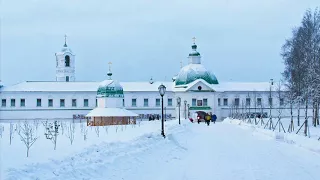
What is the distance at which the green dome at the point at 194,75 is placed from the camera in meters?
71.5

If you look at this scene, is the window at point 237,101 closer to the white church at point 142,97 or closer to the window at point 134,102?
the white church at point 142,97

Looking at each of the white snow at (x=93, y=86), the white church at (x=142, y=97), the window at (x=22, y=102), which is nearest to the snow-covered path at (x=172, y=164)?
the white church at (x=142, y=97)

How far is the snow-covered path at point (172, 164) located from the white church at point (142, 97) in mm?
48071

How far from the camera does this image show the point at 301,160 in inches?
654

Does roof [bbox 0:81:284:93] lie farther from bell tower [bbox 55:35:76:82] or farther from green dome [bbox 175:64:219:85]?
bell tower [bbox 55:35:76:82]

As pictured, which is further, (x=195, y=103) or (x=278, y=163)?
(x=195, y=103)

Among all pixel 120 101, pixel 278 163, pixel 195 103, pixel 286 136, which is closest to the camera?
pixel 278 163

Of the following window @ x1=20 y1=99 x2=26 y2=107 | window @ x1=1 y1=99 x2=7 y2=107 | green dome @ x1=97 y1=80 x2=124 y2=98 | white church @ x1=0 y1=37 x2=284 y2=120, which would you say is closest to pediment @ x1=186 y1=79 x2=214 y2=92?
white church @ x1=0 y1=37 x2=284 y2=120

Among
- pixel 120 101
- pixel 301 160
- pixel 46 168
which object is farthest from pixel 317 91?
pixel 46 168

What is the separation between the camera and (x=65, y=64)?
3378 inches

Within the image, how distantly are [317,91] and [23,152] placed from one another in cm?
2721

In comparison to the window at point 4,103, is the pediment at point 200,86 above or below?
above

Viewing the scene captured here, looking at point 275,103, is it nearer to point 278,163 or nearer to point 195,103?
point 195,103

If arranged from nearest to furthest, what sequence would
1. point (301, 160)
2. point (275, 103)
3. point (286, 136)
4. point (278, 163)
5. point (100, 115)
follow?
point (278, 163)
point (301, 160)
point (286, 136)
point (100, 115)
point (275, 103)
